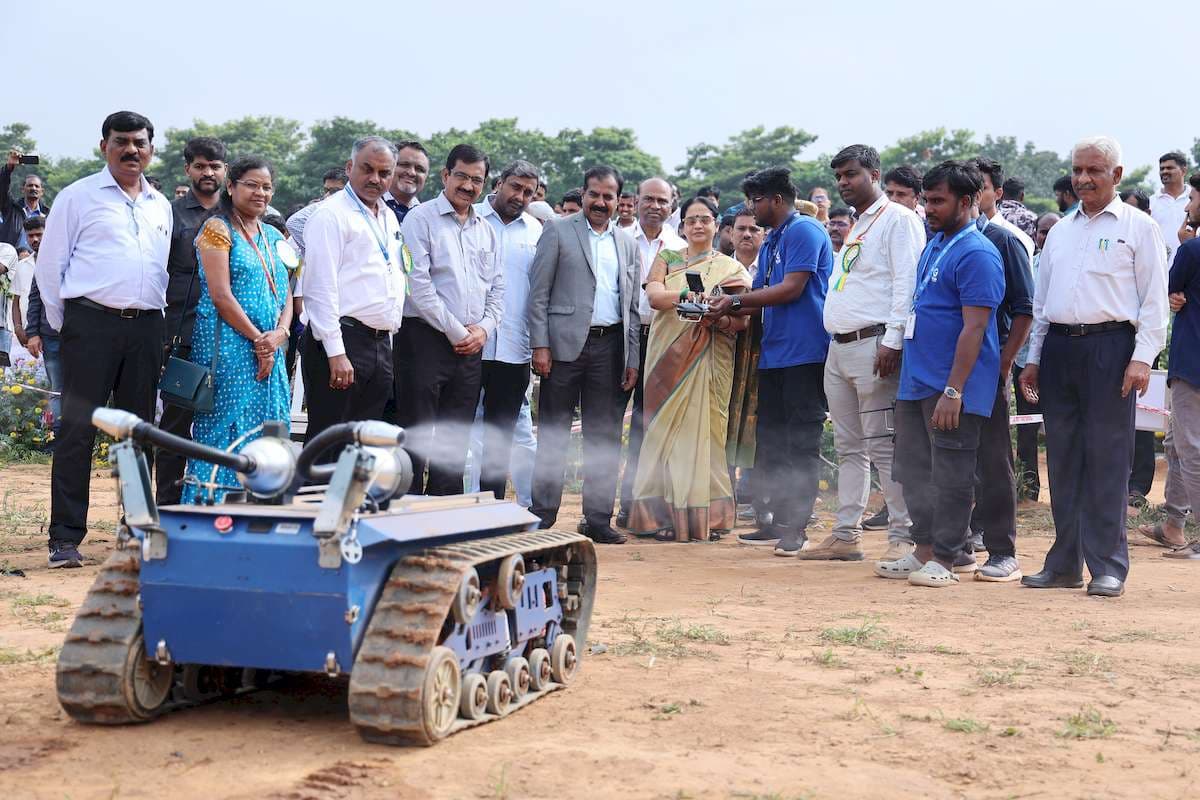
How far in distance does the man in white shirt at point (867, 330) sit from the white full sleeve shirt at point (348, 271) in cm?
283

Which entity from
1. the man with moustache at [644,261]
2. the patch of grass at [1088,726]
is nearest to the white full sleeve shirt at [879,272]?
the man with moustache at [644,261]

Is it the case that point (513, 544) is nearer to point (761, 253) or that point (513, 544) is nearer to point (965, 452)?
point (965, 452)

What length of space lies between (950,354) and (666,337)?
241 centimetres

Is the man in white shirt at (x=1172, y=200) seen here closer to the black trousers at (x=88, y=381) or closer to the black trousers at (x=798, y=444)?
the black trousers at (x=798, y=444)

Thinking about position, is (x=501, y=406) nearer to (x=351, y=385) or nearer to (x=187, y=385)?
(x=351, y=385)

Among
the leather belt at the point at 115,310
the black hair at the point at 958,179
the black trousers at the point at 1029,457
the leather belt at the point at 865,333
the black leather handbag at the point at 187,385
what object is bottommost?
the black trousers at the point at 1029,457

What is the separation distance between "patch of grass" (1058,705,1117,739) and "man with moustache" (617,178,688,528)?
5.24m

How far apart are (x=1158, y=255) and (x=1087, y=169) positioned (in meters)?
0.61

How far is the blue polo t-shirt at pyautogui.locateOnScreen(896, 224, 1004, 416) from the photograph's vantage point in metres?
7.48

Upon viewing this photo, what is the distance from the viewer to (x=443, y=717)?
14.2ft

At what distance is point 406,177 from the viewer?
9.47 m

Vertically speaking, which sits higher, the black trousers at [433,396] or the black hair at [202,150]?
the black hair at [202,150]

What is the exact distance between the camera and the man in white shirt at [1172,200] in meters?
12.4

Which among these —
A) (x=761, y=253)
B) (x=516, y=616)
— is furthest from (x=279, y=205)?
(x=516, y=616)
